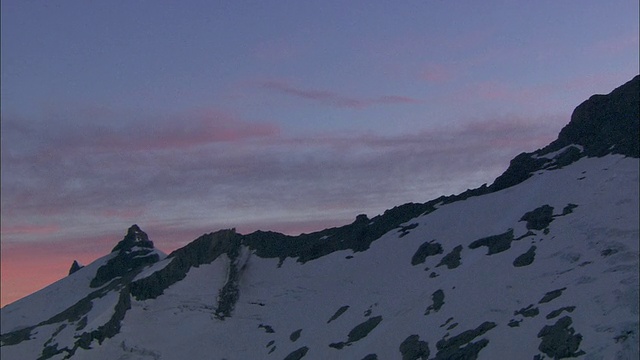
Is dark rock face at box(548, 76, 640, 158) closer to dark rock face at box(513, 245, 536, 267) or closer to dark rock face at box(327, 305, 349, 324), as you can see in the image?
dark rock face at box(513, 245, 536, 267)

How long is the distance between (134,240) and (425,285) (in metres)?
68.5

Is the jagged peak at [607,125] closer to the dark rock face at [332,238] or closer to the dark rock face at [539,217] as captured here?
the dark rock face at [539,217]

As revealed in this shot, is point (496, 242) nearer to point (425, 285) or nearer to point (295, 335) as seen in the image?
point (425, 285)

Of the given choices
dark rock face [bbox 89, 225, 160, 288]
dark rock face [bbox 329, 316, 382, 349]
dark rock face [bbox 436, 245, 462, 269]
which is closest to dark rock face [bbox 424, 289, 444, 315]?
dark rock face [bbox 436, 245, 462, 269]

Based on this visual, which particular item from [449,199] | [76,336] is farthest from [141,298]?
[449,199]

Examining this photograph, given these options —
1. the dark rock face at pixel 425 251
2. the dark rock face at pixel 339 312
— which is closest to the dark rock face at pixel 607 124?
the dark rock face at pixel 425 251

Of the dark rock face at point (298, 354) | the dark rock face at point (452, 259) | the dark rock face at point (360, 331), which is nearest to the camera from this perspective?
the dark rock face at point (360, 331)

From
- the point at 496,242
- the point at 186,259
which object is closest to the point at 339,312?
the point at 496,242

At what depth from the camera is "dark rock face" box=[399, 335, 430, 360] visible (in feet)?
237

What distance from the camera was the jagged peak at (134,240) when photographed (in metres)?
139

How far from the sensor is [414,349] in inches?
2889

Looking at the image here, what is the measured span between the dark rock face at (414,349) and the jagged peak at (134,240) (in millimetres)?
73086

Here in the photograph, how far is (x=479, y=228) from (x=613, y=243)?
20264 millimetres

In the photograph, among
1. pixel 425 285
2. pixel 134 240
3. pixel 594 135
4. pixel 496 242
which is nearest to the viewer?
pixel 496 242
